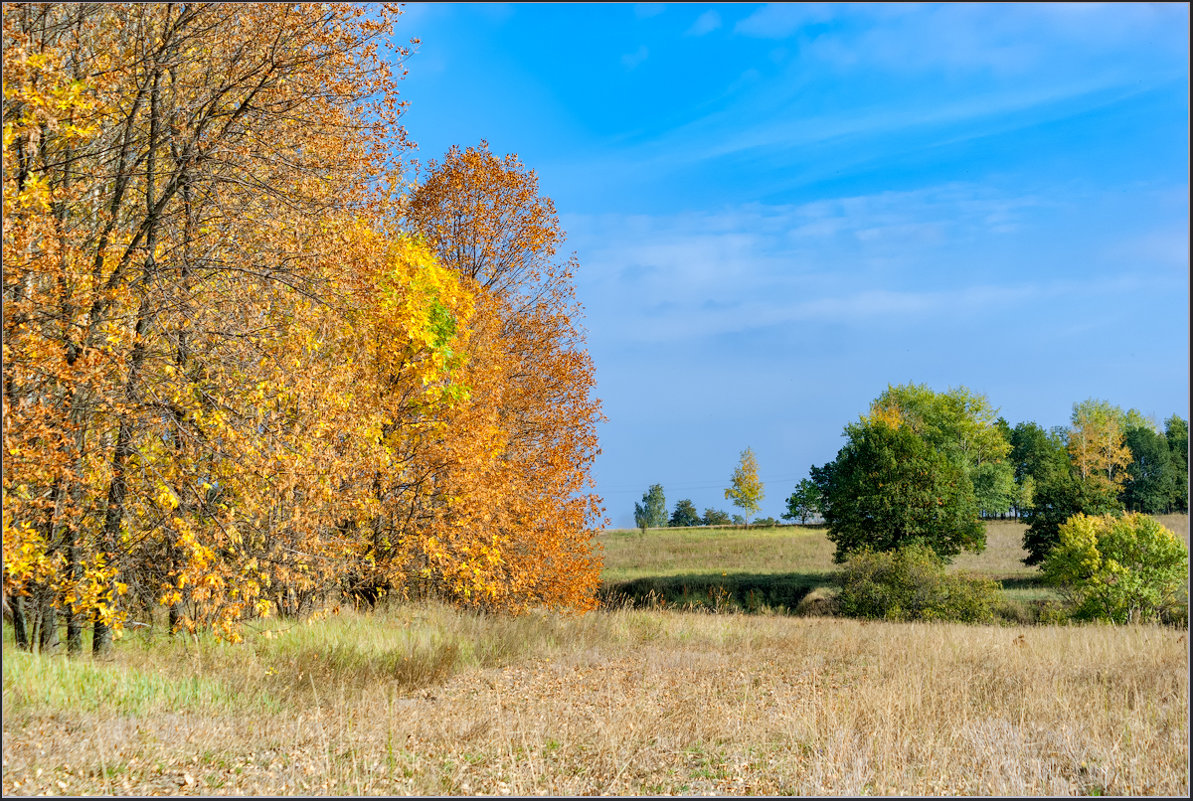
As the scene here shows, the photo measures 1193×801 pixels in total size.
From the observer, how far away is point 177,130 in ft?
32.7

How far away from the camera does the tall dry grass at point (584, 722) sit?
6770 millimetres

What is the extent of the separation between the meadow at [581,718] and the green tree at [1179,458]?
56058mm

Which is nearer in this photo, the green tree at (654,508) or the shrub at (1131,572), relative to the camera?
the shrub at (1131,572)

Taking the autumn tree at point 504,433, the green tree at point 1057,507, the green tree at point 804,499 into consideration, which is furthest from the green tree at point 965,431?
the autumn tree at point 504,433

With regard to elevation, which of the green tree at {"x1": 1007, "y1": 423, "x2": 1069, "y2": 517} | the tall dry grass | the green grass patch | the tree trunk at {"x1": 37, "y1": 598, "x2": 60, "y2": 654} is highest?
the green tree at {"x1": 1007, "y1": 423, "x2": 1069, "y2": 517}

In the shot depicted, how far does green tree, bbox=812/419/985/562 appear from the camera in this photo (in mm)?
35938

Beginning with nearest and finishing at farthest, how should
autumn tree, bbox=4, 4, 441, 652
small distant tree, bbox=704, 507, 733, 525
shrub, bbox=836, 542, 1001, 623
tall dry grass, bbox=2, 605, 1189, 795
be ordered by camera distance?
tall dry grass, bbox=2, 605, 1189, 795 → autumn tree, bbox=4, 4, 441, 652 → shrub, bbox=836, 542, 1001, 623 → small distant tree, bbox=704, 507, 733, 525

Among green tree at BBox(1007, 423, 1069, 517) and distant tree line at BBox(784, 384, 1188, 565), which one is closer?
distant tree line at BBox(784, 384, 1188, 565)

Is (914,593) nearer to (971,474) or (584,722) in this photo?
(584,722)

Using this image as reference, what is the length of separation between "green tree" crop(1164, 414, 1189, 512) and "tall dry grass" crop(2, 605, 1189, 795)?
56.0 metres

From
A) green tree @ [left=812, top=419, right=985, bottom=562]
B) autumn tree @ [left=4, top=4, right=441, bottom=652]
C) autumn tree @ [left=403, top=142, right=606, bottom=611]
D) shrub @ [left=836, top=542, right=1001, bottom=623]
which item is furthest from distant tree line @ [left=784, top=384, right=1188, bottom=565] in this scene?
autumn tree @ [left=4, top=4, right=441, bottom=652]

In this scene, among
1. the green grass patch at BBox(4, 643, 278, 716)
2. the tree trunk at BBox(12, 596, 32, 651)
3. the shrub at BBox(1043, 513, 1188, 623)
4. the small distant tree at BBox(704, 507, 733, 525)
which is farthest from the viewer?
the small distant tree at BBox(704, 507, 733, 525)

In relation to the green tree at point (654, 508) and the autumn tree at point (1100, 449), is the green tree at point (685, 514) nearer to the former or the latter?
the green tree at point (654, 508)

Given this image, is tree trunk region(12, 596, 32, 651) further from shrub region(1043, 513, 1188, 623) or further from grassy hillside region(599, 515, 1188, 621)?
shrub region(1043, 513, 1188, 623)
